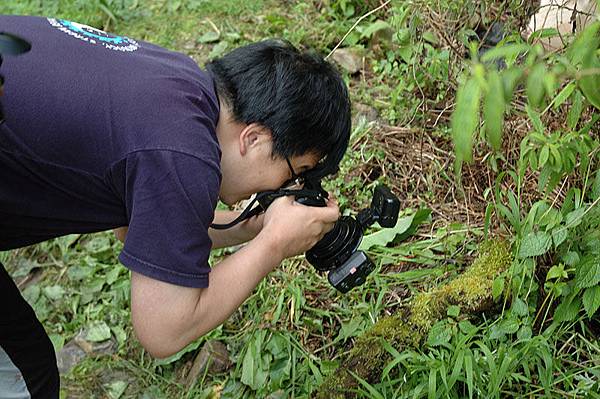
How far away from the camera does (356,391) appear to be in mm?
2537

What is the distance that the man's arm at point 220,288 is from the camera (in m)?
1.90

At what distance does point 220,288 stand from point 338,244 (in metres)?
0.39

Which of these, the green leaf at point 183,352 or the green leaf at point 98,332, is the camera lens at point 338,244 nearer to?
the green leaf at point 183,352

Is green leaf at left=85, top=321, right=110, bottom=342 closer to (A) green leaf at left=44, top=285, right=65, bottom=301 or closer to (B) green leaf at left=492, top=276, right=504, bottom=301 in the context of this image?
(A) green leaf at left=44, top=285, right=65, bottom=301

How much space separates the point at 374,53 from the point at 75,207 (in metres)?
2.21

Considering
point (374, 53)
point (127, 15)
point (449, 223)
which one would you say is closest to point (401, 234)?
Answer: point (449, 223)

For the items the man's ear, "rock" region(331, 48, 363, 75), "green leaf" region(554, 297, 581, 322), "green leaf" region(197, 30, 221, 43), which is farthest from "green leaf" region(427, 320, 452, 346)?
"green leaf" region(197, 30, 221, 43)

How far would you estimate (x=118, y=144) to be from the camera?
183cm

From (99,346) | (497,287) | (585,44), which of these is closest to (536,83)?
(585,44)

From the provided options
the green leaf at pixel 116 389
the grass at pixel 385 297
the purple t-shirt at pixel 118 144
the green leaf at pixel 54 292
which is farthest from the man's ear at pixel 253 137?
the green leaf at pixel 54 292

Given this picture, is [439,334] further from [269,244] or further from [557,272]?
[269,244]

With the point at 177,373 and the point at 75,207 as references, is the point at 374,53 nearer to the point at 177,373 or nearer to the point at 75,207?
the point at 177,373

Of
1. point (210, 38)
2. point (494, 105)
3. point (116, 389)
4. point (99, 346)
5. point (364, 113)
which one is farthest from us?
point (210, 38)

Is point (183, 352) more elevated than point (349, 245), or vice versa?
point (349, 245)
